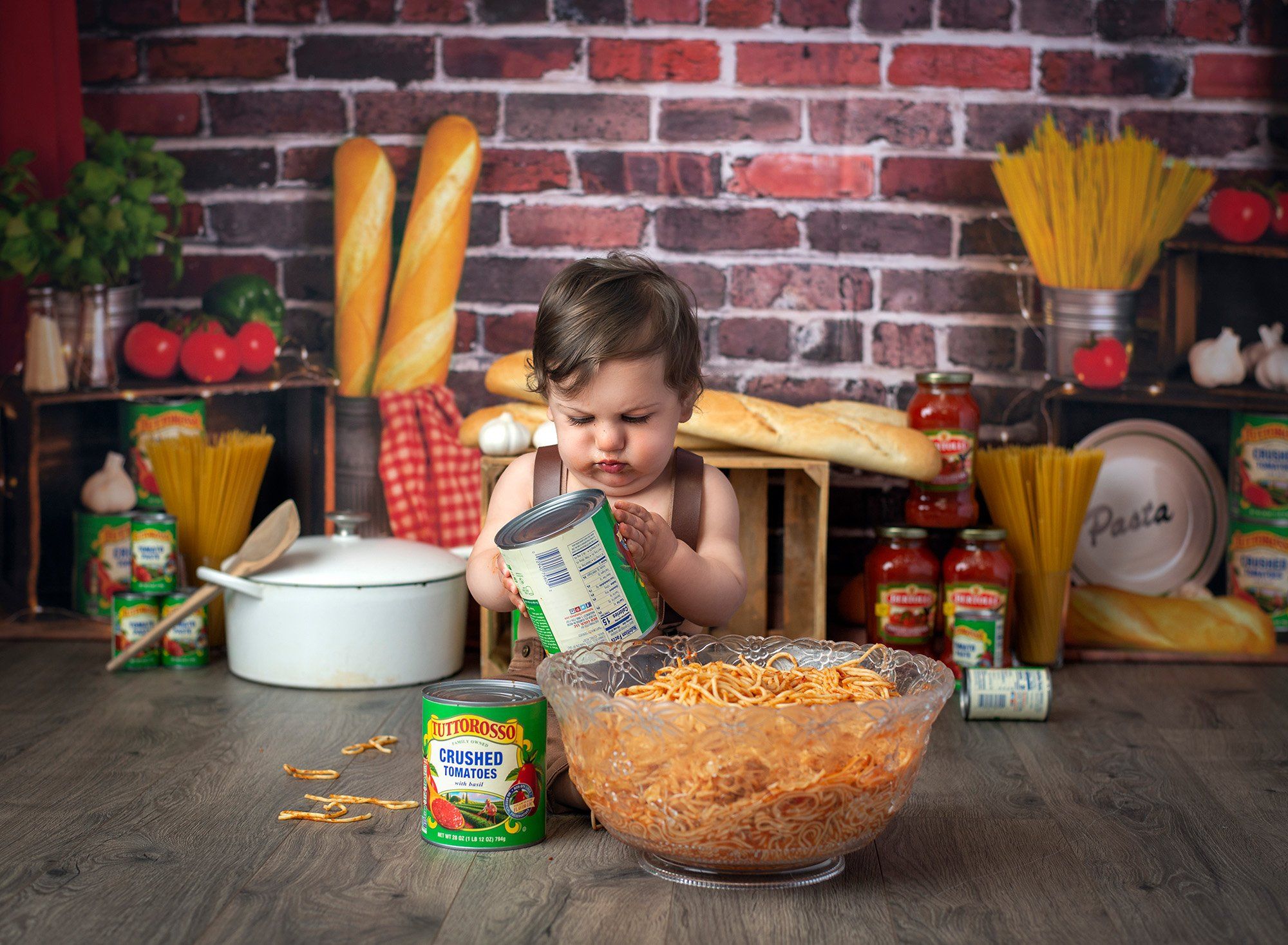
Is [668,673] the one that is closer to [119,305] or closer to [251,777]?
[251,777]

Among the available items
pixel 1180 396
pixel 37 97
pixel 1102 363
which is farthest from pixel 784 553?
pixel 37 97

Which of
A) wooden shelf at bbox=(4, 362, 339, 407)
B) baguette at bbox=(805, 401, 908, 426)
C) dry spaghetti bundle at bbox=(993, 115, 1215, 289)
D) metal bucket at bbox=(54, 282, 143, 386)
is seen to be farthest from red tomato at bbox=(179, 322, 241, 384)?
dry spaghetti bundle at bbox=(993, 115, 1215, 289)

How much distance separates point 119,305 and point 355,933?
5.80 ft

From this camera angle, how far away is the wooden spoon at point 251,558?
2299 millimetres

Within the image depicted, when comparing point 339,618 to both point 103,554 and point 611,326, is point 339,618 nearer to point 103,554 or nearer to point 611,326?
point 103,554

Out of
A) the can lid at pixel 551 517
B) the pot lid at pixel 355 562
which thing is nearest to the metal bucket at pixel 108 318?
the pot lid at pixel 355 562

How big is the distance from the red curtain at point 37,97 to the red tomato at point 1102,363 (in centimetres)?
217

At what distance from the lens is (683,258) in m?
2.72

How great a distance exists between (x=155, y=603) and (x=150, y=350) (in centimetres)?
57

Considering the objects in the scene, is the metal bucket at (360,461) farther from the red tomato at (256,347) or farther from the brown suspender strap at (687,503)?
the brown suspender strap at (687,503)

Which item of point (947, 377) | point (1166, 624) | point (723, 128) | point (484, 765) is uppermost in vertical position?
point (723, 128)

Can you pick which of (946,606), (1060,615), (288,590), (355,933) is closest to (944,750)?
(946,606)

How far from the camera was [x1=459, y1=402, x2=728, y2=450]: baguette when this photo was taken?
2383 millimetres

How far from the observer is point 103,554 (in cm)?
262
